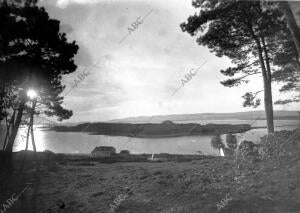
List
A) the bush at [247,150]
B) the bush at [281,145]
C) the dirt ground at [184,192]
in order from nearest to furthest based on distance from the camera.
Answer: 1. the dirt ground at [184,192]
2. the bush at [281,145]
3. the bush at [247,150]

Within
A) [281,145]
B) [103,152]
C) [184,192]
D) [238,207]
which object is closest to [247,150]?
[281,145]

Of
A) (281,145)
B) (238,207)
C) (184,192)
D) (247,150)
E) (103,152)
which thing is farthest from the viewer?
(103,152)

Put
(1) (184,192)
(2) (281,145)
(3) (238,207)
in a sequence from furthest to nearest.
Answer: (2) (281,145) < (1) (184,192) < (3) (238,207)

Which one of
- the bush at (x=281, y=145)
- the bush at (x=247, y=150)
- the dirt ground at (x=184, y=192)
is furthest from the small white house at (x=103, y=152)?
the bush at (x=281, y=145)

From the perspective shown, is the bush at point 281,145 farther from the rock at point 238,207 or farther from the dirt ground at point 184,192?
the rock at point 238,207

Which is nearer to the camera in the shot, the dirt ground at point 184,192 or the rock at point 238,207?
the rock at point 238,207

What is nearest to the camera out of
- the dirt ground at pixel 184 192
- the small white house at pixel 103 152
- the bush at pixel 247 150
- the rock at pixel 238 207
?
the rock at pixel 238 207

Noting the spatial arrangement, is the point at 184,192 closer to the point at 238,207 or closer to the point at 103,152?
the point at 238,207

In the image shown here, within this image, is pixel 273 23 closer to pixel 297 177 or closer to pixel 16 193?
pixel 297 177
